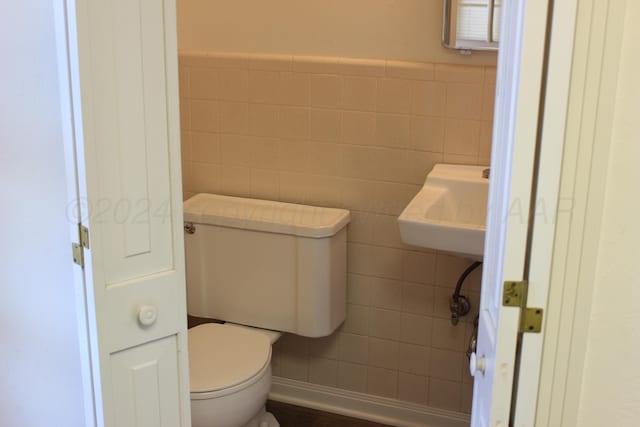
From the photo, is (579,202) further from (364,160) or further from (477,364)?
(364,160)

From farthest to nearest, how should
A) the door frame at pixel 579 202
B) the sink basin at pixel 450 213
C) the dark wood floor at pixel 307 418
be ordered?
1. the dark wood floor at pixel 307 418
2. the sink basin at pixel 450 213
3. the door frame at pixel 579 202

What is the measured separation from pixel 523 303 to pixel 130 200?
0.78 meters

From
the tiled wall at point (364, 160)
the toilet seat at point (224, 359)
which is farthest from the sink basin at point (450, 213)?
the toilet seat at point (224, 359)

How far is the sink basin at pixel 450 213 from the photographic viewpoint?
1874 mm

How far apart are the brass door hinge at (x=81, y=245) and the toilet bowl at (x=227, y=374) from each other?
2.34ft

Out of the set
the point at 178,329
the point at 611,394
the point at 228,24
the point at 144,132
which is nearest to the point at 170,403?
the point at 178,329

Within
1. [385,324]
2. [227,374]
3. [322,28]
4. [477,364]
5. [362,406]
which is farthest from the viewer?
[362,406]

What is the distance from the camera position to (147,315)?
1458 millimetres

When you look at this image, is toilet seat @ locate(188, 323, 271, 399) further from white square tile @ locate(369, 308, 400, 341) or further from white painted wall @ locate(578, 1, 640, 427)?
white painted wall @ locate(578, 1, 640, 427)

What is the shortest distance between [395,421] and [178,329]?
1.25m

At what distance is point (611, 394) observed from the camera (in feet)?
3.96

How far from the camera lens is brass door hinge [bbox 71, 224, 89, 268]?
1373 mm

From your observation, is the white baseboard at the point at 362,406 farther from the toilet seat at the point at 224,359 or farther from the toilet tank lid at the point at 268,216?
the toilet tank lid at the point at 268,216

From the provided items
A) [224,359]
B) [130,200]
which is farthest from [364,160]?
[130,200]
